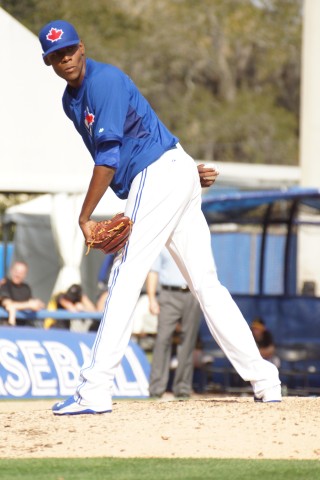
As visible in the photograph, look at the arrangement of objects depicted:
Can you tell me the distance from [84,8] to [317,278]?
22344mm

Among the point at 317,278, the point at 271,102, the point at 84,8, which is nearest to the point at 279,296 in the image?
the point at 317,278

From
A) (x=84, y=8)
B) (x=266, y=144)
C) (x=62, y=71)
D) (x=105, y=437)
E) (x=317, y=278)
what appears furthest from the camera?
(x=266, y=144)

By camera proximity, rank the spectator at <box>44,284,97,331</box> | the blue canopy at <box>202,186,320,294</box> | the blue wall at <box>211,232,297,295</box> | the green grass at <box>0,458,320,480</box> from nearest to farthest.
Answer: the green grass at <box>0,458,320,480</box>
the blue canopy at <box>202,186,320,294</box>
the spectator at <box>44,284,97,331</box>
the blue wall at <box>211,232,297,295</box>

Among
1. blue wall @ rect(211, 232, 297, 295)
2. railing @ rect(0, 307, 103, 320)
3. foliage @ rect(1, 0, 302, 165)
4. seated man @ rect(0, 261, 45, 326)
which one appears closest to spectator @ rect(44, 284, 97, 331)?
seated man @ rect(0, 261, 45, 326)

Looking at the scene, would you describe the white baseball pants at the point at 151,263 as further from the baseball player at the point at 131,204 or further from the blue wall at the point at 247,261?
the blue wall at the point at 247,261

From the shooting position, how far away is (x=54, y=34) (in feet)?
22.1

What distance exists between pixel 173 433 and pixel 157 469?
73 centimetres

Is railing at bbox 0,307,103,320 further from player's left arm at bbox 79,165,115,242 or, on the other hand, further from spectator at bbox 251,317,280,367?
player's left arm at bbox 79,165,115,242

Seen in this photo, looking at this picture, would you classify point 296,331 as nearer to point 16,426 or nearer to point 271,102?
point 16,426

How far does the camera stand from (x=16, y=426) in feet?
22.4

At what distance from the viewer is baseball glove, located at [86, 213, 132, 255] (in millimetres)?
6777

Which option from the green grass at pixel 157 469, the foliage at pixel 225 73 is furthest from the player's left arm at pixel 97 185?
the foliage at pixel 225 73

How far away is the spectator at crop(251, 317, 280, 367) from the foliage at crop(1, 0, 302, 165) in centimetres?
3060

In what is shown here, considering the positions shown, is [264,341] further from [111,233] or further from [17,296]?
[111,233]
